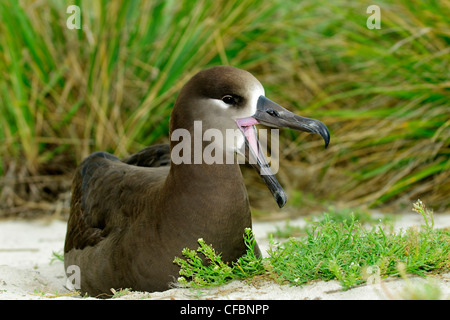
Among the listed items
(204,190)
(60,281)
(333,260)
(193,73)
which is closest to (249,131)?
(204,190)

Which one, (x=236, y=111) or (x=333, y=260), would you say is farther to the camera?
(x=236, y=111)

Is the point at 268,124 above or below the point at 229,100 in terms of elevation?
below

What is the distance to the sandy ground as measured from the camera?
255 cm

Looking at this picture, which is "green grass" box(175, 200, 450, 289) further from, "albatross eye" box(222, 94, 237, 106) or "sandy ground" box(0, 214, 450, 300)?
"albatross eye" box(222, 94, 237, 106)

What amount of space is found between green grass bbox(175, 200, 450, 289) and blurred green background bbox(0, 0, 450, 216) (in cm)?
213

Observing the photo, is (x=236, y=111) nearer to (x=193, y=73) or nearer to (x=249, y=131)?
(x=249, y=131)

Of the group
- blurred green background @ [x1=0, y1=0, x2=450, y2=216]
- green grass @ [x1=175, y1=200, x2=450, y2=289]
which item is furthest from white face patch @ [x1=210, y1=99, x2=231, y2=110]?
blurred green background @ [x1=0, y1=0, x2=450, y2=216]

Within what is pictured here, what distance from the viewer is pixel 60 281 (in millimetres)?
3711

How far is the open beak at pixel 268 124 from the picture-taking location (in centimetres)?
285

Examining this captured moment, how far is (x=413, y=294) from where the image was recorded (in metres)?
2.22

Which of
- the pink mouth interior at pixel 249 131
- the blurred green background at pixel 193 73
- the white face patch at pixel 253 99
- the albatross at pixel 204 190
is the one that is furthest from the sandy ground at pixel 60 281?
the white face patch at pixel 253 99

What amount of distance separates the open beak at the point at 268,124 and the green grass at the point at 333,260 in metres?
0.25

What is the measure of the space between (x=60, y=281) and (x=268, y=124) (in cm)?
166
